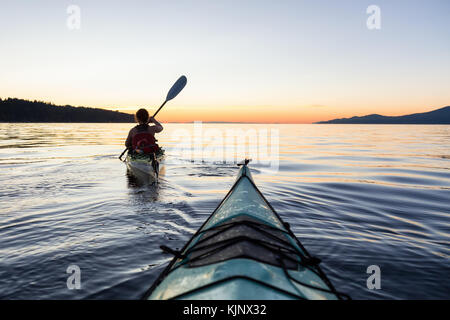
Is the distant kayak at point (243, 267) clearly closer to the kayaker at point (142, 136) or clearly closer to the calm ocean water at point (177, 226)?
the calm ocean water at point (177, 226)

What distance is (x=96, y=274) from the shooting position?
333 centimetres

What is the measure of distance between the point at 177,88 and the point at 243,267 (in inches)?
455

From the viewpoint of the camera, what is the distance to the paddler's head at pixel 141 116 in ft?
28.4

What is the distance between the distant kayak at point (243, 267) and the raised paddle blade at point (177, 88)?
10102mm

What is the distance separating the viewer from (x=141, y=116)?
28.6 feet

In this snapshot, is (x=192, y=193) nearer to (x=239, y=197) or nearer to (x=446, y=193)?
(x=239, y=197)

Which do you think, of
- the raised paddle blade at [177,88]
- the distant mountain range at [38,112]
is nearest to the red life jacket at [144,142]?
the raised paddle blade at [177,88]

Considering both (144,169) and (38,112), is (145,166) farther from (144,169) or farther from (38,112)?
(38,112)

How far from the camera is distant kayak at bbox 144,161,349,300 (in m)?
1.72

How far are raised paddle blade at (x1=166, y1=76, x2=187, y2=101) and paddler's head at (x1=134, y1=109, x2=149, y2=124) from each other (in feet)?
11.8

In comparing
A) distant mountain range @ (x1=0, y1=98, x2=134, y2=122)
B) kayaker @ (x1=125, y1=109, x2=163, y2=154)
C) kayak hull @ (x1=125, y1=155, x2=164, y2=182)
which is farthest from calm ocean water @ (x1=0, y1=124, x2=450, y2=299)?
distant mountain range @ (x1=0, y1=98, x2=134, y2=122)

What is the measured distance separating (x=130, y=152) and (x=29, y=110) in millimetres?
140563

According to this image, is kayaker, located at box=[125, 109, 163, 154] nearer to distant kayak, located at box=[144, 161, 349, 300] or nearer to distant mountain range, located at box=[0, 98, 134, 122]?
distant kayak, located at box=[144, 161, 349, 300]

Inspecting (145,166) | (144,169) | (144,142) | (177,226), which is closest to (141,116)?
(144,142)
